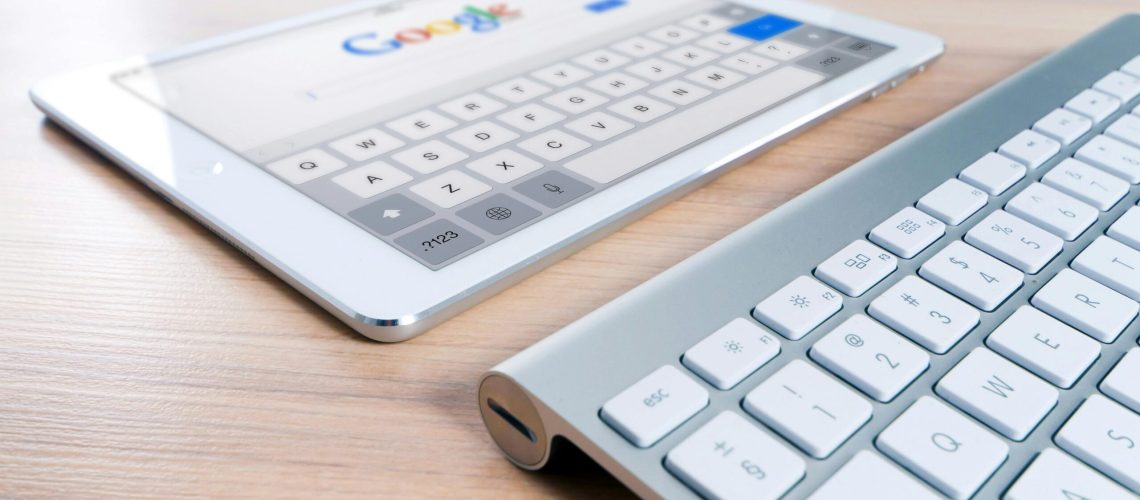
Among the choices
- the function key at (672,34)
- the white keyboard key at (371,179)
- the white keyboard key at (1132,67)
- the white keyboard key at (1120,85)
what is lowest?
the white keyboard key at (371,179)

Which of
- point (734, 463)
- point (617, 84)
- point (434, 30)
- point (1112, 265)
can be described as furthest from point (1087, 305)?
point (434, 30)

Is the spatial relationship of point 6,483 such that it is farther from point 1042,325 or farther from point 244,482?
point 1042,325

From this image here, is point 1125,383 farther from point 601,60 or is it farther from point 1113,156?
point 601,60

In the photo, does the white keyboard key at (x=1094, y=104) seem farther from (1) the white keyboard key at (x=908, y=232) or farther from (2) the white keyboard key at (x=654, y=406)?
(2) the white keyboard key at (x=654, y=406)

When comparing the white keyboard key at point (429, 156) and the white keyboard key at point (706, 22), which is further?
the white keyboard key at point (706, 22)

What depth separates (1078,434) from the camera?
223 mm

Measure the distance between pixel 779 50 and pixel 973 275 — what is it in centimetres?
24

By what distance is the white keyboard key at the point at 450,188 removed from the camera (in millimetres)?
335

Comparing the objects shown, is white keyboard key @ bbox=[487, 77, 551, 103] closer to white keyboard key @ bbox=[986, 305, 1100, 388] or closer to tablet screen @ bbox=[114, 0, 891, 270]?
tablet screen @ bbox=[114, 0, 891, 270]

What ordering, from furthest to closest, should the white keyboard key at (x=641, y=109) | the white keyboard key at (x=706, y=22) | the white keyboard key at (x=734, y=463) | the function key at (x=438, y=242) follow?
the white keyboard key at (x=706, y=22), the white keyboard key at (x=641, y=109), the function key at (x=438, y=242), the white keyboard key at (x=734, y=463)

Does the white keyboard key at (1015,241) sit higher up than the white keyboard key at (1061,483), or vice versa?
the white keyboard key at (1015,241)

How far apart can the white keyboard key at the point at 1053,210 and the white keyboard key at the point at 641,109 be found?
156 mm

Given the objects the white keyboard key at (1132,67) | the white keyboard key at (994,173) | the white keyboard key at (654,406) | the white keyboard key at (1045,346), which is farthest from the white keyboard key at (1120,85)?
the white keyboard key at (654,406)

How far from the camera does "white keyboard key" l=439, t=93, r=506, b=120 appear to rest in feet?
1.33
